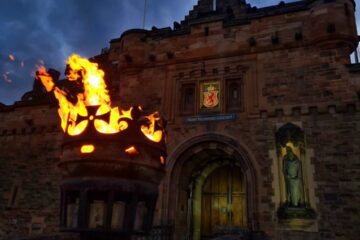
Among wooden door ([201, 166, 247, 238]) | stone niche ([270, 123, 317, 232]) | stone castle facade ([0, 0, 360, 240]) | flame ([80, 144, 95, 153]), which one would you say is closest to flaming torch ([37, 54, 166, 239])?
flame ([80, 144, 95, 153])

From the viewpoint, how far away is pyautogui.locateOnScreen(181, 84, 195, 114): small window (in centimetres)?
1207

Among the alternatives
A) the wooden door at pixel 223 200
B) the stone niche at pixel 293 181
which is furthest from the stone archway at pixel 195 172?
the stone niche at pixel 293 181

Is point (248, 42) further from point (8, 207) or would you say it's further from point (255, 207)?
point (8, 207)

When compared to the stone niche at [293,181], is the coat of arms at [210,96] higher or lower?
higher

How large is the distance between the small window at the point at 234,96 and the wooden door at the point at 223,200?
2754 millimetres

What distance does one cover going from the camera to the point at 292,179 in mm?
9789

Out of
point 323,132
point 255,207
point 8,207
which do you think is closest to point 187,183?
point 255,207

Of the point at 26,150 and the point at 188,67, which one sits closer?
the point at 188,67

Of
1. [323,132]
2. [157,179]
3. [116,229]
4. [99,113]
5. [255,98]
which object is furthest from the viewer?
[255,98]

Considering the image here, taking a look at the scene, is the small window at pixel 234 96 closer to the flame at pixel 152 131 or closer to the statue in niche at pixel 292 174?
the statue in niche at pixel 292 174

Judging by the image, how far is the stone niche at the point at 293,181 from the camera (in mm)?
9344

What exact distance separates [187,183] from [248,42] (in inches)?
218

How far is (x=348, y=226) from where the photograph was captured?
891 centimetres

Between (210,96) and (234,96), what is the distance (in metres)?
0.85
